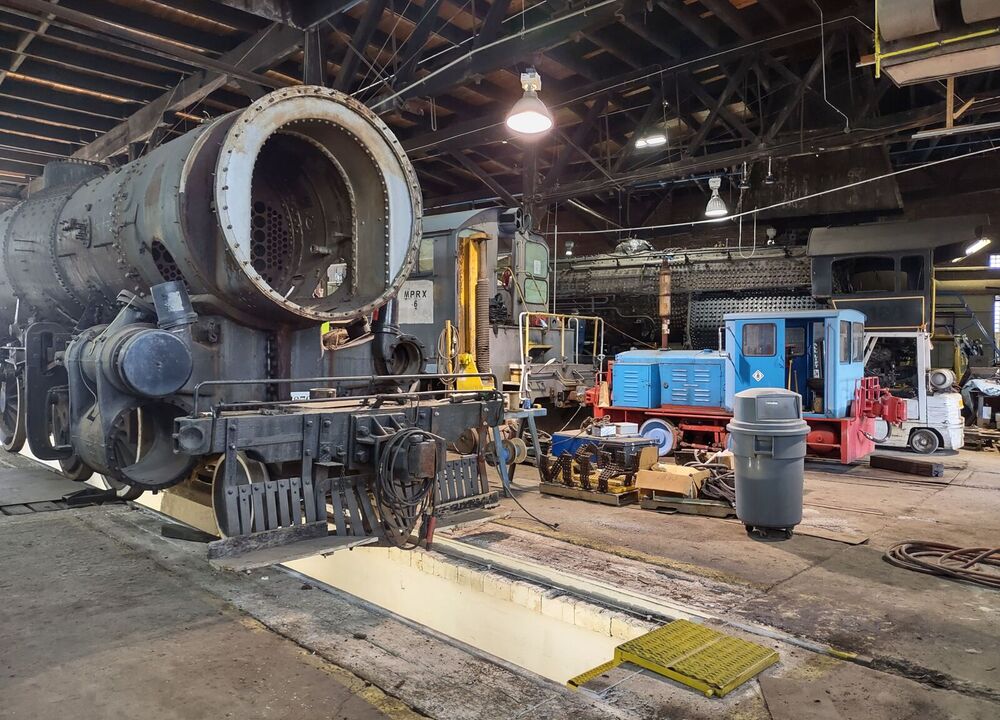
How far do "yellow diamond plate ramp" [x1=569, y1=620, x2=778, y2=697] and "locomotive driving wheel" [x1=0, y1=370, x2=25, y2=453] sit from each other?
499 cm

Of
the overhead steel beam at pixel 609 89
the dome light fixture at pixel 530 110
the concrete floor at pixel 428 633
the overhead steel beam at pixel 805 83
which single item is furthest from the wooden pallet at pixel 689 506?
the overhead steel beam at pixel 805 83

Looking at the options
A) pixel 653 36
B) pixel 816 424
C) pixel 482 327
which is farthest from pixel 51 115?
pixel 816 424

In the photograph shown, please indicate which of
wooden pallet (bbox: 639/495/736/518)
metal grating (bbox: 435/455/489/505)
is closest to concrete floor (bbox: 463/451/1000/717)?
wooden pallet (bbox: 639/495/736/518)

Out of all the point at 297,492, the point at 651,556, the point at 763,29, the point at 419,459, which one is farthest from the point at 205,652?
the point at 763,29

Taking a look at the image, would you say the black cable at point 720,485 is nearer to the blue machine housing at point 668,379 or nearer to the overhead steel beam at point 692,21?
the blue machine housing at point 668,379

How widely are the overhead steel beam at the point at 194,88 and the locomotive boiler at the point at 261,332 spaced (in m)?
3.22

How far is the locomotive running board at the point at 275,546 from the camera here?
3017mm

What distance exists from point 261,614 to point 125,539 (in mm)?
1840

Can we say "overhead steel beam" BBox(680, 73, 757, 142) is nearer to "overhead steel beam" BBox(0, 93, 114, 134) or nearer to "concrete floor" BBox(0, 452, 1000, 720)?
"concrete floor" BBox(0, 452, 1000, 720)

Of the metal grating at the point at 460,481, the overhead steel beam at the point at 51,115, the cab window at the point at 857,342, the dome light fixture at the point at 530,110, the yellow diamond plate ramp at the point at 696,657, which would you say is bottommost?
the yellow diamond plate ramp at the point at 696,657

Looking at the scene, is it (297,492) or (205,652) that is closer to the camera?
(205,652)

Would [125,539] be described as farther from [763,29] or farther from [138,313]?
[763,29]

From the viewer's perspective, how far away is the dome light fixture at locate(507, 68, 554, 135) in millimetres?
6785

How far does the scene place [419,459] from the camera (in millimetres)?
3506
